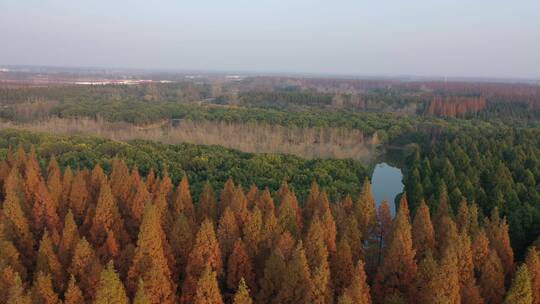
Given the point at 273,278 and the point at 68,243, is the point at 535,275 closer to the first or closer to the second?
the point at 273,278

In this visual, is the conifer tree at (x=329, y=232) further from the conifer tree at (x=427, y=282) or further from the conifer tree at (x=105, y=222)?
the conifer tree at (x=105, y=222)

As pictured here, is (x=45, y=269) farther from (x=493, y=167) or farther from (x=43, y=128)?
(x=43, y=128)

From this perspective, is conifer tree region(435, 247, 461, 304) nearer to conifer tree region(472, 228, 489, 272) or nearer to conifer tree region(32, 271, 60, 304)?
conifer tree region(472, 228, 489, 272)

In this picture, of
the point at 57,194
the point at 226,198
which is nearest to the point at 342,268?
the point at 226,198

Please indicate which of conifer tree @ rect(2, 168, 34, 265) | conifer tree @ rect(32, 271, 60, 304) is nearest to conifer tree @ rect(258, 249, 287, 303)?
conifer tree @ rect(32, 271, 60, 304)

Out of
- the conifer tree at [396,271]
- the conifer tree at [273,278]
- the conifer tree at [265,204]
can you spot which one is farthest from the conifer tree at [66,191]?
the conifer tree at [396,271]

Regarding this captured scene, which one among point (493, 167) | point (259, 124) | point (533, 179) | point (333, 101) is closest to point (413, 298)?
point (533, 179)
